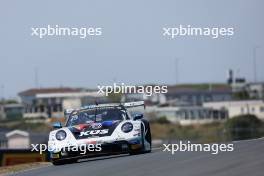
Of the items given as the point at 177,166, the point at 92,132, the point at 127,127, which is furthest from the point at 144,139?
the point at 177,166

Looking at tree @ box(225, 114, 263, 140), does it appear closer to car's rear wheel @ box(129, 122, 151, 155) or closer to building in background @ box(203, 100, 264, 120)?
building in background @ box(203, 100, 264, 120)

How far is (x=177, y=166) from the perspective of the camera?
14.8m

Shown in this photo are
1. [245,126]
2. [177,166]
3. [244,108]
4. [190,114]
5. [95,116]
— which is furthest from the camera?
[190,114]

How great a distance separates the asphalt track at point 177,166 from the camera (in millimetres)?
13491

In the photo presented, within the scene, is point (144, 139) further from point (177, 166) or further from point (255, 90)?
point (255, 90)

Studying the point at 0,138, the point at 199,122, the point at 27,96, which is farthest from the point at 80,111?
the point at 27,96

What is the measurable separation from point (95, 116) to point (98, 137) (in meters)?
0.98

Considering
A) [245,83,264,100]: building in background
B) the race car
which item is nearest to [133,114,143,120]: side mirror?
the race car

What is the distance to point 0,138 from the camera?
43.2m

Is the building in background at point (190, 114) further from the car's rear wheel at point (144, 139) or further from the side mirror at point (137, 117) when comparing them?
the side mirror at point (137, 117)

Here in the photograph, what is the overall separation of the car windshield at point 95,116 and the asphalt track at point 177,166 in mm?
1202

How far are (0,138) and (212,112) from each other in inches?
2002

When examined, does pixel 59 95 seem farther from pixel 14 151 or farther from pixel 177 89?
pixel 14 151

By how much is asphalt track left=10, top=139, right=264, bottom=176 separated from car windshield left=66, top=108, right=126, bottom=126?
120 centimetres
